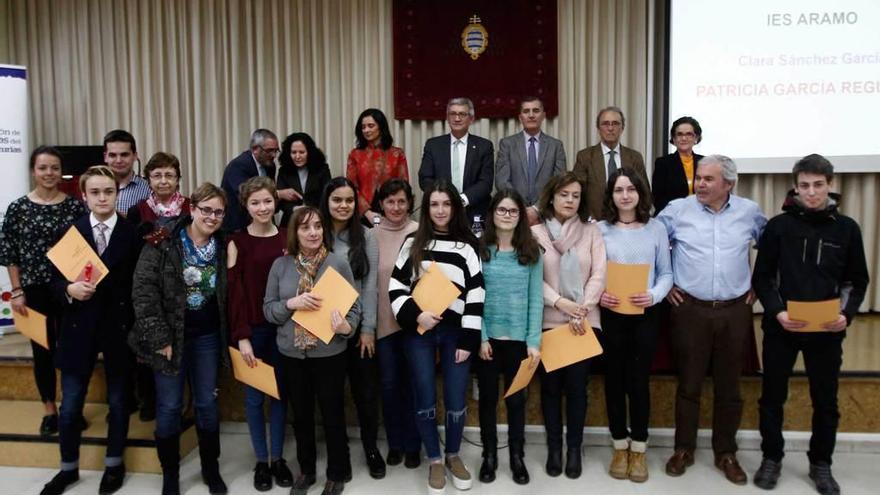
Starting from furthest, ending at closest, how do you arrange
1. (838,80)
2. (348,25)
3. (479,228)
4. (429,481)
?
(348,25)
(838,80)
(479,228)
(429,481)

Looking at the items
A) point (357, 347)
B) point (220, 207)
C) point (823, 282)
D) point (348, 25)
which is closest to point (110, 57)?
point (348, 25)

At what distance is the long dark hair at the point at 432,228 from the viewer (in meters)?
2.58

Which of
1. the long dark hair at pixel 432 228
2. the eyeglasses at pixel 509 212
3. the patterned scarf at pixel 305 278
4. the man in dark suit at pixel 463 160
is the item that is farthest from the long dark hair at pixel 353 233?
the man in dark suit at pixel 463 160

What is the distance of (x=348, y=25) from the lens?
504cm

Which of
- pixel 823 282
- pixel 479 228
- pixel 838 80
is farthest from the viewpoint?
pixel 838 80

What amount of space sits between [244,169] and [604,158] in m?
2.22

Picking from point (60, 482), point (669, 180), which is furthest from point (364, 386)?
point (669, 180)

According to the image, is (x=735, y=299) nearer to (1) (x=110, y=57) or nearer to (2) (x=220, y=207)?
(2) (x=220, y=207)

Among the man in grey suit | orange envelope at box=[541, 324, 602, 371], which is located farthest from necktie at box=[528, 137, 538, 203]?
orange envelope at box=[541, 324, 602, 371]

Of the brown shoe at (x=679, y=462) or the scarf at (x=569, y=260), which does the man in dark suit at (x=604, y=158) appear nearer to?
the scarf at (x=569, y=260)

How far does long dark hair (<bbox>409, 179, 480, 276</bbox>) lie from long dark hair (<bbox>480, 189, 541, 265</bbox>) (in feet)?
0.16

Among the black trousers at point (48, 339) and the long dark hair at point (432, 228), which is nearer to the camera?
the long dark hair at point (432, 228)

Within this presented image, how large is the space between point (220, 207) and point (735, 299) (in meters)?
2.19

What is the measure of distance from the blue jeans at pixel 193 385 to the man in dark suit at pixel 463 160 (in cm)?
157
